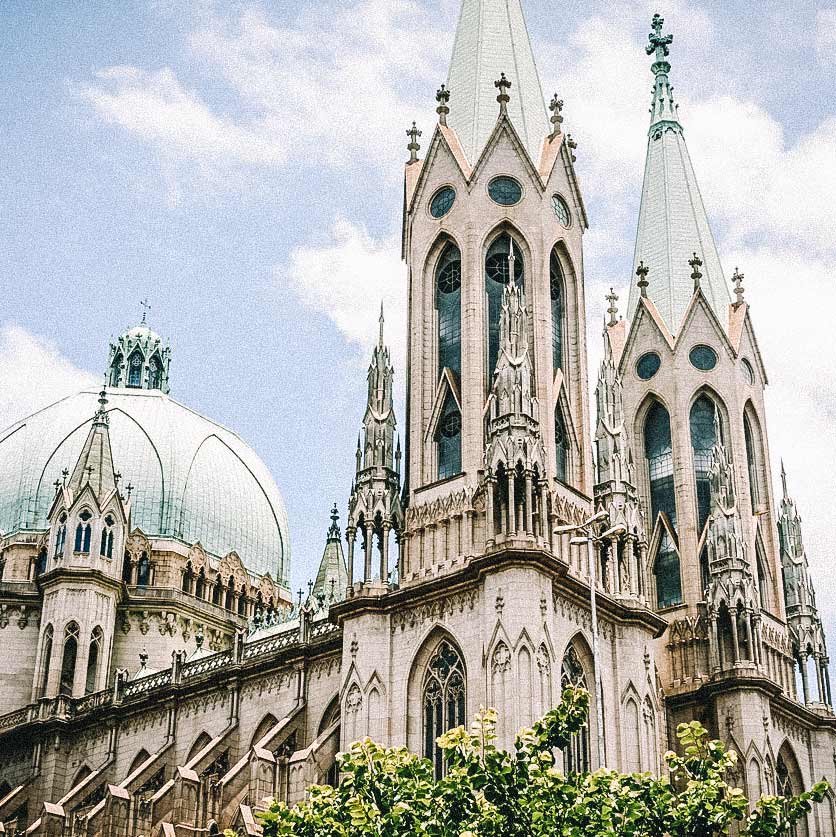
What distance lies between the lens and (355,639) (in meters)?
40.9

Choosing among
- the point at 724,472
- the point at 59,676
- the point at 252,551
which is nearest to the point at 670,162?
the point at 724,472

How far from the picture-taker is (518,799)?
85.7 ft

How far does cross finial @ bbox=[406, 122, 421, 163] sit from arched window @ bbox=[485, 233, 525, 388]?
617 cm

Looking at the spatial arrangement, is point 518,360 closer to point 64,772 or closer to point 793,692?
point 793,692

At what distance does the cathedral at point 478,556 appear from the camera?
131 ft

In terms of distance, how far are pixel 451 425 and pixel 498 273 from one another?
5.75m

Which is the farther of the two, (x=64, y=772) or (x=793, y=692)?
(x=64, y=772)

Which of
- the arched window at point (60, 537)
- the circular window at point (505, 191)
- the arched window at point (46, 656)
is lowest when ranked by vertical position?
the arched window at point (46, 656)

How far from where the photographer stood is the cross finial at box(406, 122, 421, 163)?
50.6 meters

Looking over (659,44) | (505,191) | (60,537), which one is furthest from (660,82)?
(60,537)

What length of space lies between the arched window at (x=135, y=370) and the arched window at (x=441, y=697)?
127ft

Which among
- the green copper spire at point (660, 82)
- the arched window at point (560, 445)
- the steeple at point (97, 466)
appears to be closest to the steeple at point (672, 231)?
the green copper spire at point (660, 82)

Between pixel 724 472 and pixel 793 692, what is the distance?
8.41 metres

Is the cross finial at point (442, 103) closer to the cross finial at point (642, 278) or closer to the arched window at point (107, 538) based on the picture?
the cross finial at point (642, 278)
